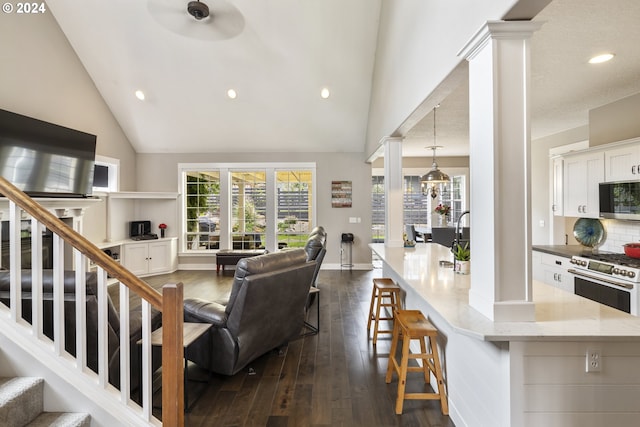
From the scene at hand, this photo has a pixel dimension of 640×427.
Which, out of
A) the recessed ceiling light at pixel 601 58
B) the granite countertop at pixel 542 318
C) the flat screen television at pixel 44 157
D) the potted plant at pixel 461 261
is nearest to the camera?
the granite countertop at pixel 542 318

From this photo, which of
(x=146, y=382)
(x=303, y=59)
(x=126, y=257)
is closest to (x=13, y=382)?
(x=146, y=382)

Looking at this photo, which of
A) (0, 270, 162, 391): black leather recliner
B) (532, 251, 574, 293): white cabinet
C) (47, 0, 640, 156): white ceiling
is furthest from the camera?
(47, 0, 640, 156): white ceiling

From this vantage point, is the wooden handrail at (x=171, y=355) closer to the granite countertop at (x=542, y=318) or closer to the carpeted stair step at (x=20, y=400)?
the carpeted stair step at (x=20, y=400)

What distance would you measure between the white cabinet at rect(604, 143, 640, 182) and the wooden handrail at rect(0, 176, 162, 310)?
4.36 meters

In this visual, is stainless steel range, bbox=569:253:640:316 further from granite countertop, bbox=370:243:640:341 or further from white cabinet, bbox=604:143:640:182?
granite countertop, bbox=370:243:640:341

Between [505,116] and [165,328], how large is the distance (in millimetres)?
2018

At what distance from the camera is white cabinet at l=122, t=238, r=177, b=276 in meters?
6.08

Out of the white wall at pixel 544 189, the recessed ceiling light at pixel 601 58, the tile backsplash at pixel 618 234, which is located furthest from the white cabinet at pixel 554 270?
the recessed ceiling light at pixel 601 58

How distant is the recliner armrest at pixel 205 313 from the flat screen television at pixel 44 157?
10.3 ft

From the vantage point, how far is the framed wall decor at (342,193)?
705cm

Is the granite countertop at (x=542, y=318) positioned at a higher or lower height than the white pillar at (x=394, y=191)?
lower

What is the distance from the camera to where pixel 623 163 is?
333 cm

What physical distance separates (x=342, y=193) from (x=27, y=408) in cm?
594

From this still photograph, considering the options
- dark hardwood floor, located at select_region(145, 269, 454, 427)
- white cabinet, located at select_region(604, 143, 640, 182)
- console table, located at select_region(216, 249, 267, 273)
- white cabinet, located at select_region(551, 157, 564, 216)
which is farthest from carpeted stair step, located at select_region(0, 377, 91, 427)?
white cabinet, located at select_region(551, 157, 564, 216)
